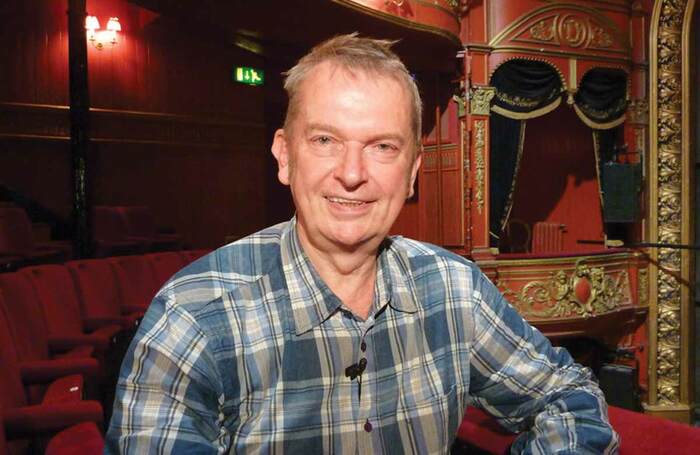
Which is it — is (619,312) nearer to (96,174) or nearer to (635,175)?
(635,175)

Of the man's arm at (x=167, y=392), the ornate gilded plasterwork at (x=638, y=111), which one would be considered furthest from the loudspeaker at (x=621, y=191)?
the man's arm at (x=167, y=392)

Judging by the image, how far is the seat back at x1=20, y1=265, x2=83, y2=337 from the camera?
50.5 inches

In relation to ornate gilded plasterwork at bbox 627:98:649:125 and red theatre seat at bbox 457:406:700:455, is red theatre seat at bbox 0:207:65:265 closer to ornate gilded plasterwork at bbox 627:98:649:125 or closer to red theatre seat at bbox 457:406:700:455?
red theatre seat at bbox 457:406:700:455

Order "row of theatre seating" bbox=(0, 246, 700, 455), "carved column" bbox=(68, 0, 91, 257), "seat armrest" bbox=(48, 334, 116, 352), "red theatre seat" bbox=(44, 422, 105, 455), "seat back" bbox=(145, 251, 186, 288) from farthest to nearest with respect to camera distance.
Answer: "carved column" bbox=(68, 0, 91, 257) < "seat back" bbox=(145, 251, 186, 288) < "seat armrest" bbox=(48, 334, 116, 352) < "red theatre seat" bbox=(44, 422, 105, 455) < "row of theatre seating" bbox=(0, 246, 700, 455)

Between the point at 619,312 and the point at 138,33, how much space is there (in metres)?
2.64

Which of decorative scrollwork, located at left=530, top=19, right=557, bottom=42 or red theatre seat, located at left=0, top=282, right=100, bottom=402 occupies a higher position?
decorative scrollwork, located at left=530, top=19, right=557, bottom=42

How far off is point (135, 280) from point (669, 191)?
7.91ft

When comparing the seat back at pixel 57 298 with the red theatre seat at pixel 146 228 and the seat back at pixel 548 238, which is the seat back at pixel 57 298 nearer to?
the red theatre seat at pixel 146 228

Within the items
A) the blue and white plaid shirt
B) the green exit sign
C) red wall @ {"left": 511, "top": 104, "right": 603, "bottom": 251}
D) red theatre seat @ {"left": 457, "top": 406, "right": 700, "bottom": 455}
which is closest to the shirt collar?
the blue and white plaid shirt

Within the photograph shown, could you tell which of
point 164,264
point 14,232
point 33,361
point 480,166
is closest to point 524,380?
point 33,361

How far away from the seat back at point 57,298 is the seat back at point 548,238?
257cm

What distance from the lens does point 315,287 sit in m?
0.46

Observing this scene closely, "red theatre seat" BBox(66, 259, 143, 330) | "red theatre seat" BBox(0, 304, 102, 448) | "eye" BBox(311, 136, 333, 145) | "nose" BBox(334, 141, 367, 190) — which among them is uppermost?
"eye" BBox(311, 136, 333, 145)

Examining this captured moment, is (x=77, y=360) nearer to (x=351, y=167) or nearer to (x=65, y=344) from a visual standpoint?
(x=65, y=344)
